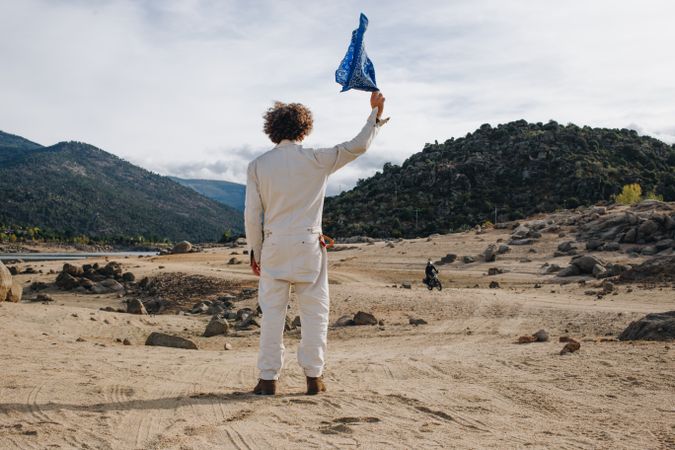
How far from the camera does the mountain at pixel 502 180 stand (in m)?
56.8

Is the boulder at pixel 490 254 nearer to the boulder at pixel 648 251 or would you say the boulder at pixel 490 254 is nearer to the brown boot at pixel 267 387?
the boulder at pixel 648 251

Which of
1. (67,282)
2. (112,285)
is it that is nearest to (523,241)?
(112,285)

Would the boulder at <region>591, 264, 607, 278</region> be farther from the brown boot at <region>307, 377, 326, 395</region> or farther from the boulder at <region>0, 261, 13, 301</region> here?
the brown boot at <region>307, 377, 326, 395</region>

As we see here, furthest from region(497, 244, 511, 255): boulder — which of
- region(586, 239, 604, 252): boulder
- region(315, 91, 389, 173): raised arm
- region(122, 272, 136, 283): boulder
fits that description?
region(315, 91, 389, 173): raised arm

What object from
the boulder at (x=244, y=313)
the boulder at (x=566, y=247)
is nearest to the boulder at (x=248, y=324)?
the boulder at (x=244, y=313)

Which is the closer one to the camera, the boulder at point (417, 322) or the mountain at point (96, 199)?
the boulder at point (417, 322)

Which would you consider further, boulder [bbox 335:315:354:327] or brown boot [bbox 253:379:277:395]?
boulder [bbox 335:315:354:327]

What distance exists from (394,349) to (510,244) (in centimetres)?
2362

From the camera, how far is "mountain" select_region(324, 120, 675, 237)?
56.8 meters

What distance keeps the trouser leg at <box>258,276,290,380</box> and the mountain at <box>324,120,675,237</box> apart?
48613 mm

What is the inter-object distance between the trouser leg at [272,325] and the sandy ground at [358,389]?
0.29 meters

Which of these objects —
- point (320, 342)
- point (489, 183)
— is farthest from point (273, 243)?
point (489, 183)

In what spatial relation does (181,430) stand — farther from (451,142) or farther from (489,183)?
(451,142)

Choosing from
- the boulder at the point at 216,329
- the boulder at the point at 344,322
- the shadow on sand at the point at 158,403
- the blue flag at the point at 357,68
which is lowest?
the boulder at the point at 216,329
